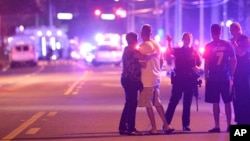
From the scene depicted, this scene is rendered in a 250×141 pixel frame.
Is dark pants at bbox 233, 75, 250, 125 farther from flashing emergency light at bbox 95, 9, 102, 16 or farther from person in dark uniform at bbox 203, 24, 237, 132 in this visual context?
flashing emergency light at bbox 95, 9, 102, 16

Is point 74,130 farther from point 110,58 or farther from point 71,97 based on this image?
point 110,58

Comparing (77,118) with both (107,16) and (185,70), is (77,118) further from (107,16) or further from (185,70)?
(107,16)

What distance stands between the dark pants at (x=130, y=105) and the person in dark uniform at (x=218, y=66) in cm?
145

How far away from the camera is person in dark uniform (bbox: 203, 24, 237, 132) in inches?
528

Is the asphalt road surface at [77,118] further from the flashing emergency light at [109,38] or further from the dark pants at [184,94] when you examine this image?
the flashing emergency light at [109,38]

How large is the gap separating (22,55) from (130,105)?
162 ft

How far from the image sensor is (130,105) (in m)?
13.6

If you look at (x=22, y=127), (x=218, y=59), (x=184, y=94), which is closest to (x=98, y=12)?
(x=22, y=127)

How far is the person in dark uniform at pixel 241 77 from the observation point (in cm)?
1362

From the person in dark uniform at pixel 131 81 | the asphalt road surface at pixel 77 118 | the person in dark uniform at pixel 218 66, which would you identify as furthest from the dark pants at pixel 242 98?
the person in dark uniform at pixel 131 81

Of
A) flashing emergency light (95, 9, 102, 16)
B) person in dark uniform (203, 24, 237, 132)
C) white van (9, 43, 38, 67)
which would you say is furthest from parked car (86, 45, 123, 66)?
person in dark uniform (203, 24, 237, 132)

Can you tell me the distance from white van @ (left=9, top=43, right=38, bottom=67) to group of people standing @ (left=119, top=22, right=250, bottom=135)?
161 feet

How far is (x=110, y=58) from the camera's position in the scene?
57156 millimetres

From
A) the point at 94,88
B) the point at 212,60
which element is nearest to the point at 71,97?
the point at 94,88
